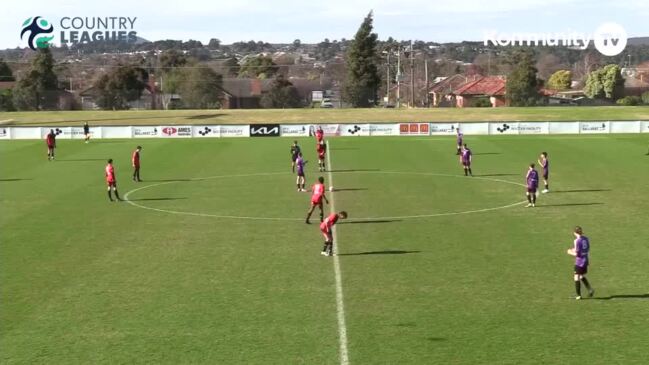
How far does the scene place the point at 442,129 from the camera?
2931 inches

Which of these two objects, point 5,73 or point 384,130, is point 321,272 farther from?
point 5,73

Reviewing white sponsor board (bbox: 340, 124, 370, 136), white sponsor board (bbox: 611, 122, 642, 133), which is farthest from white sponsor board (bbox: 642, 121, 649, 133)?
white sponsor board (bbox: 340, 124, 370, 136)

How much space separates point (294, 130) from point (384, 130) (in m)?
7.96

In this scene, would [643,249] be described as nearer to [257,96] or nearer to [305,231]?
[305,231]

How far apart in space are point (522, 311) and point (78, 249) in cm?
1415

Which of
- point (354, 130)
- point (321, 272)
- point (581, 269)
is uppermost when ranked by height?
point (354, 130)

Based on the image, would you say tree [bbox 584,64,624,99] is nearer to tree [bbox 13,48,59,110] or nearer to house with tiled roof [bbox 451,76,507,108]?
house with tiled roof [bbox 451,76,507,108]

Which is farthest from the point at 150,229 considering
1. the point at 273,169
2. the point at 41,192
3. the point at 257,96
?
the point at 257,96

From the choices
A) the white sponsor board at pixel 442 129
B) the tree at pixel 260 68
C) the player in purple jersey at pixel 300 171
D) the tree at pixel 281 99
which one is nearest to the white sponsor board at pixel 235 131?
the white sponsor board at pixel 442 129

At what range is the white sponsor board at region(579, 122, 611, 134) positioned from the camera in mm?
74688

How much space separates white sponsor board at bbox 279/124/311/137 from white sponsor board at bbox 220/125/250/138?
118 inches

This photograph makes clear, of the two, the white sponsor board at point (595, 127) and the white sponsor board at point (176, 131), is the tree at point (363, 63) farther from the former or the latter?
the white sponsor board at point (595, 127)

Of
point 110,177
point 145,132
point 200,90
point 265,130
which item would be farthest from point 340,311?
point 200,90

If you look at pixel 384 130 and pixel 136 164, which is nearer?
pixel 136 164
